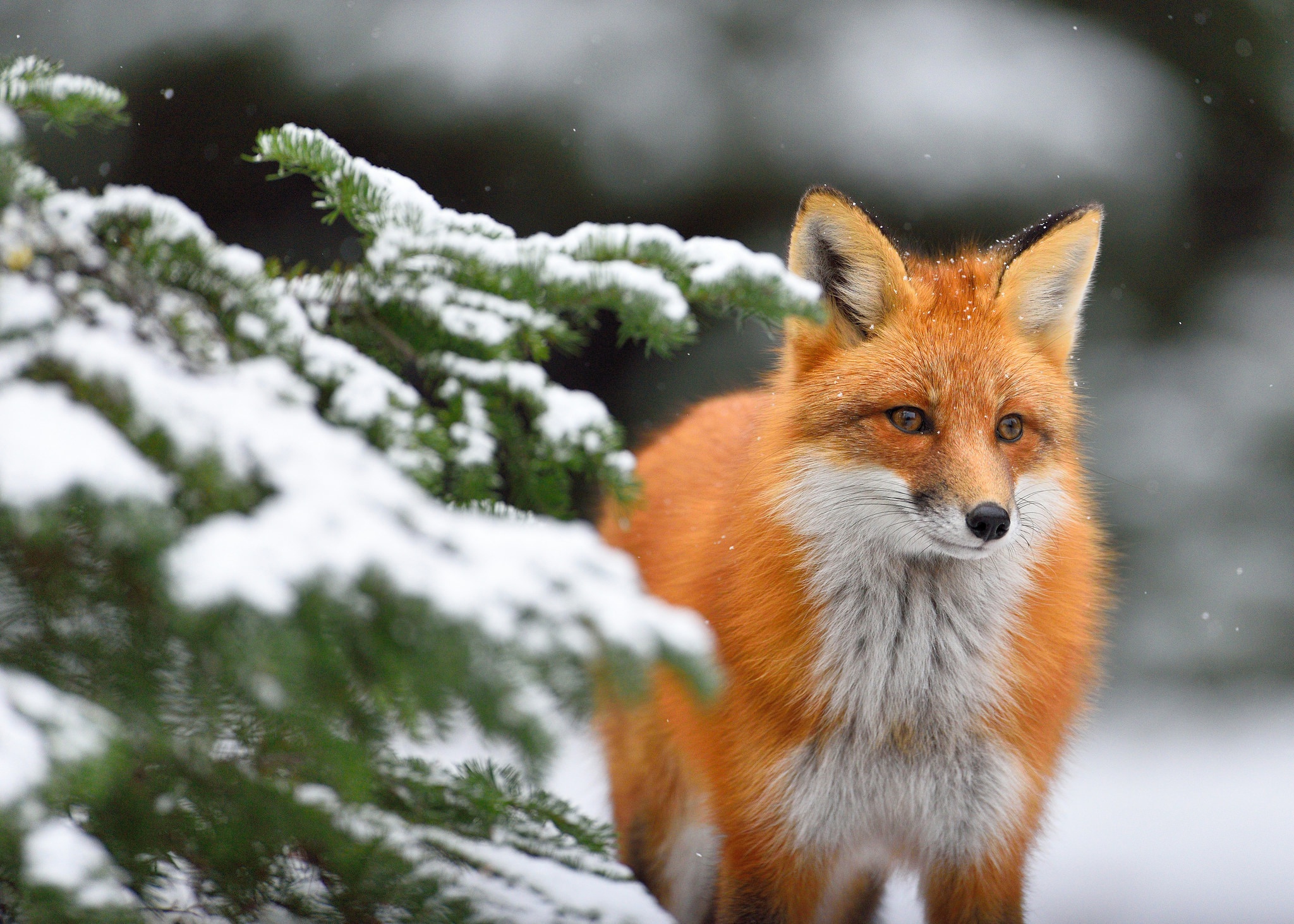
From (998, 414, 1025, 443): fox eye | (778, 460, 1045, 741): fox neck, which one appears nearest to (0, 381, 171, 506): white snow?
(778, 460, 1045, 741): fox neck

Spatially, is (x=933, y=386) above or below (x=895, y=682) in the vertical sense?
above

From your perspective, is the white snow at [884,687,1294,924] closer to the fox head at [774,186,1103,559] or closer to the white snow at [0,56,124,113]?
the fox head at [774,186,1103,559]

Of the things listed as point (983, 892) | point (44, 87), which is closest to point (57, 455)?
point (44, 87)

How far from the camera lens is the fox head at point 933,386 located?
1895 millimetres

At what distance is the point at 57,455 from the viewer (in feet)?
2.59

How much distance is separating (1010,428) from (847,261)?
48 cm

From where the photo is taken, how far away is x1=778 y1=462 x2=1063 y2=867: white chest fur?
6.59ft

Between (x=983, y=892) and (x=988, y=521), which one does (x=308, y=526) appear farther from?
(x=983, y=892)

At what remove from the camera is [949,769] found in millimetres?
2010

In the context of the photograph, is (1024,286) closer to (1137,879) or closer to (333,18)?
Result: (1137,879)

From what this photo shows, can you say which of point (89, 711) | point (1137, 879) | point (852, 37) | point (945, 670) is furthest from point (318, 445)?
point (852, 37)

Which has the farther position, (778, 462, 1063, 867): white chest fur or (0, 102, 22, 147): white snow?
(778, 462, 1063, 867): white chest fur

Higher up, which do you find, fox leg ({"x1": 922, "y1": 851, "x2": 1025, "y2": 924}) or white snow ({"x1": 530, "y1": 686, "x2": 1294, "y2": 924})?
white snow ({"x1": 530, "y1": 686, "x2": 1294, "y2": 924})

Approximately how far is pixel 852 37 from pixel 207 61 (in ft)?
9.24
